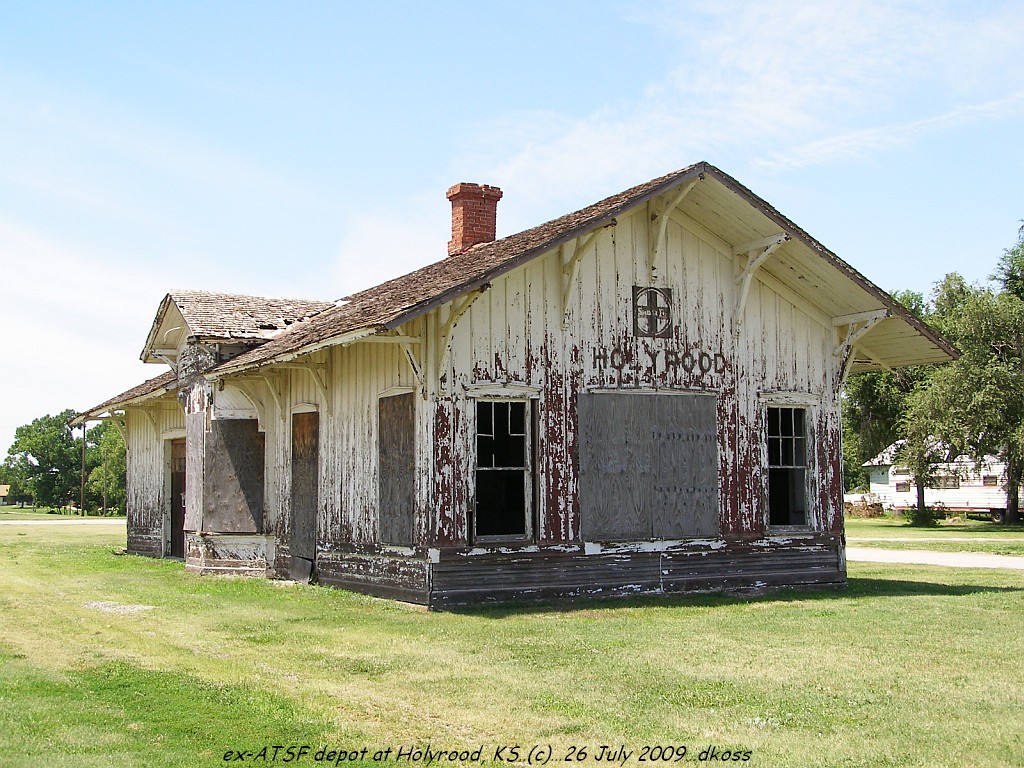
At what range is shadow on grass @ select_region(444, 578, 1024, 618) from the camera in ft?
43.6

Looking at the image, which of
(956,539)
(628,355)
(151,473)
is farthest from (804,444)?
(956,539)

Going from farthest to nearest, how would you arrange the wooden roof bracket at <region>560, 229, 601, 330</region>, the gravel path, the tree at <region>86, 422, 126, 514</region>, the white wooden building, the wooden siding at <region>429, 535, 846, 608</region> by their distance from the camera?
1. the tree at <region>86, 422, 126, 514</region>
2. the gravel path
3. the wooden roof bracket at <region>560, 229, 601, 330</region>
4. the white wooden building
5. the wooden siding at <region>429, 535, 846, 608</region>

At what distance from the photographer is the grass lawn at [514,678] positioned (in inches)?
255

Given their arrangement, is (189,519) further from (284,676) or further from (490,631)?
(284,676)

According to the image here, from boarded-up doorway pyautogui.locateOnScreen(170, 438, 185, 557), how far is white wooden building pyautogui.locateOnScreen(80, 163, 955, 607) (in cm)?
Result: 547

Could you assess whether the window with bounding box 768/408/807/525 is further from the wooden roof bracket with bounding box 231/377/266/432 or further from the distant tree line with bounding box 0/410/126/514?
the distant tree line with bounding box 0/410/126/514

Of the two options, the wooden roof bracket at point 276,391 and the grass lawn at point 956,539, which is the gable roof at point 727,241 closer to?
the wooden roof bracket at point 276,391

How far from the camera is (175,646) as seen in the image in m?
10.1

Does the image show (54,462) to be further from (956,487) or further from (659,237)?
(659,237)

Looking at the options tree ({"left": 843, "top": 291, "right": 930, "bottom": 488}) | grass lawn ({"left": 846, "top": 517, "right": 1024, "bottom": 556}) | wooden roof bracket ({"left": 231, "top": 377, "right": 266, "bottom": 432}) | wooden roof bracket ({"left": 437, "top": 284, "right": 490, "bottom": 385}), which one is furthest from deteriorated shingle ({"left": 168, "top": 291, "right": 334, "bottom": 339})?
tree ({"left": 843, "top": 291, "right": 930, "bottom": 488})

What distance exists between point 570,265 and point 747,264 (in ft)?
9.42

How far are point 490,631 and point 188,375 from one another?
33.1ft

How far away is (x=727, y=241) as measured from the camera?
15.8 metres

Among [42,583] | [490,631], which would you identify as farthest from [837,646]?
[42,583]
